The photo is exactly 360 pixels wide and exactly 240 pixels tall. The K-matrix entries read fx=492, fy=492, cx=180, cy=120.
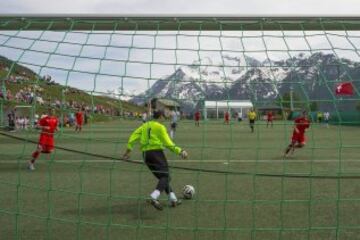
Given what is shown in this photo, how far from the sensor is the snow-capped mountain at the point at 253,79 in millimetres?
4891

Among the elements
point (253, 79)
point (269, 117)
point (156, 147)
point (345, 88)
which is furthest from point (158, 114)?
point (345, 88)

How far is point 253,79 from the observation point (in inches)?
196

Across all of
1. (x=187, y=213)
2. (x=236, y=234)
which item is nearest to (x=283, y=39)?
(x=236, y=234)

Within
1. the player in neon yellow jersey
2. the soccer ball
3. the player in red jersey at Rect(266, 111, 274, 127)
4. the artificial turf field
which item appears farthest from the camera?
the soccer ball

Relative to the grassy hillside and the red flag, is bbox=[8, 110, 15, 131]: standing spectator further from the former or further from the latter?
the red flag

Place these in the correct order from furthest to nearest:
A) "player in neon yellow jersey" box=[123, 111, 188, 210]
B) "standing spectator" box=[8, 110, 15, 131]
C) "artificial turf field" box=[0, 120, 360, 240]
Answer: "player in neon yellow jersey" box=[123, 111, 188, 210] → "standing spectator" box=[8, 110, 15, 131] → "artificial turf field" box=[0, 120, 360, 240]

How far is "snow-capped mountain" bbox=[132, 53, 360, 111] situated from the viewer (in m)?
4.89

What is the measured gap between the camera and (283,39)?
5.30 m

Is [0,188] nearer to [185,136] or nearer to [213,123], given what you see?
[213,123]

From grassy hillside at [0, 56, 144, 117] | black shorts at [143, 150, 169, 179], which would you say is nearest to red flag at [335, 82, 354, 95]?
grassy hillside at [0, 56, 144, 117]

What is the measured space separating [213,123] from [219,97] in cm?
50

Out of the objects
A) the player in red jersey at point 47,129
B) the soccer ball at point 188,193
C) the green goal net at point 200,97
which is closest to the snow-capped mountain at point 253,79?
the green goal net at point 200,97

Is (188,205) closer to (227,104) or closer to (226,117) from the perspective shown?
(226,117)

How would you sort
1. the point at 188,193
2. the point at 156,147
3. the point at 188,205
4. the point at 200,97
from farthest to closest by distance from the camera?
the point at 188,193, the point at 188,205, the point at 156,147, the point at 200,97
